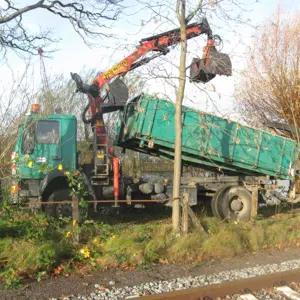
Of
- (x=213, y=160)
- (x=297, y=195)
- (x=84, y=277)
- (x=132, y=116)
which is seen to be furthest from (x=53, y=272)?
(x=297, y=195)

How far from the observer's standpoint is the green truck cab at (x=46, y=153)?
9484 millimetres

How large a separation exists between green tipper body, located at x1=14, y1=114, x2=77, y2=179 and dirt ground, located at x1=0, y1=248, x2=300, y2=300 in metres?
4.20

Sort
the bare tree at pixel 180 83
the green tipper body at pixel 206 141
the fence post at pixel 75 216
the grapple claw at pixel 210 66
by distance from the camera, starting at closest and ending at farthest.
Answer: the fence post at pixel 75 216, the bare tree at pixel 180 83, the grapple claw at pixel 210 66, the green tipper body at pixel 206 141

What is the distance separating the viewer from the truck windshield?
9812 mm

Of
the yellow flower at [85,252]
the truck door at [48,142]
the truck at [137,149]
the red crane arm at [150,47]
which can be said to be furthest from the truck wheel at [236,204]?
the yellow flower at [85,252]

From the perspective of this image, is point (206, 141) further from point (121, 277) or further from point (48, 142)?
point (121, 277)

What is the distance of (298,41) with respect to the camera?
53.9ft

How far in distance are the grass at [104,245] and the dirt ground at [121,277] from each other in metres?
0.21

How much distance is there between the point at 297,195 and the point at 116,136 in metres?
5.86

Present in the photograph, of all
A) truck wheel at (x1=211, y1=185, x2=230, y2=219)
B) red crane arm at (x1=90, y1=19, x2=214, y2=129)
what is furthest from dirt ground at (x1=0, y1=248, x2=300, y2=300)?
red crane arm at (x1=90, y1=19, x2=214, y2=129)

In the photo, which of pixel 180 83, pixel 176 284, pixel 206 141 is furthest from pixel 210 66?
pixel 176 284

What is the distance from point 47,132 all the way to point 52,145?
353mm

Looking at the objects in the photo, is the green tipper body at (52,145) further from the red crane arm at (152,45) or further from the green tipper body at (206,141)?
the red crane arm at (152,45)

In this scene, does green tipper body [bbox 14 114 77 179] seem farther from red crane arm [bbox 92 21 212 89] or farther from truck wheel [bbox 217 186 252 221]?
truck wheel [bbox 217 186 252 221]
